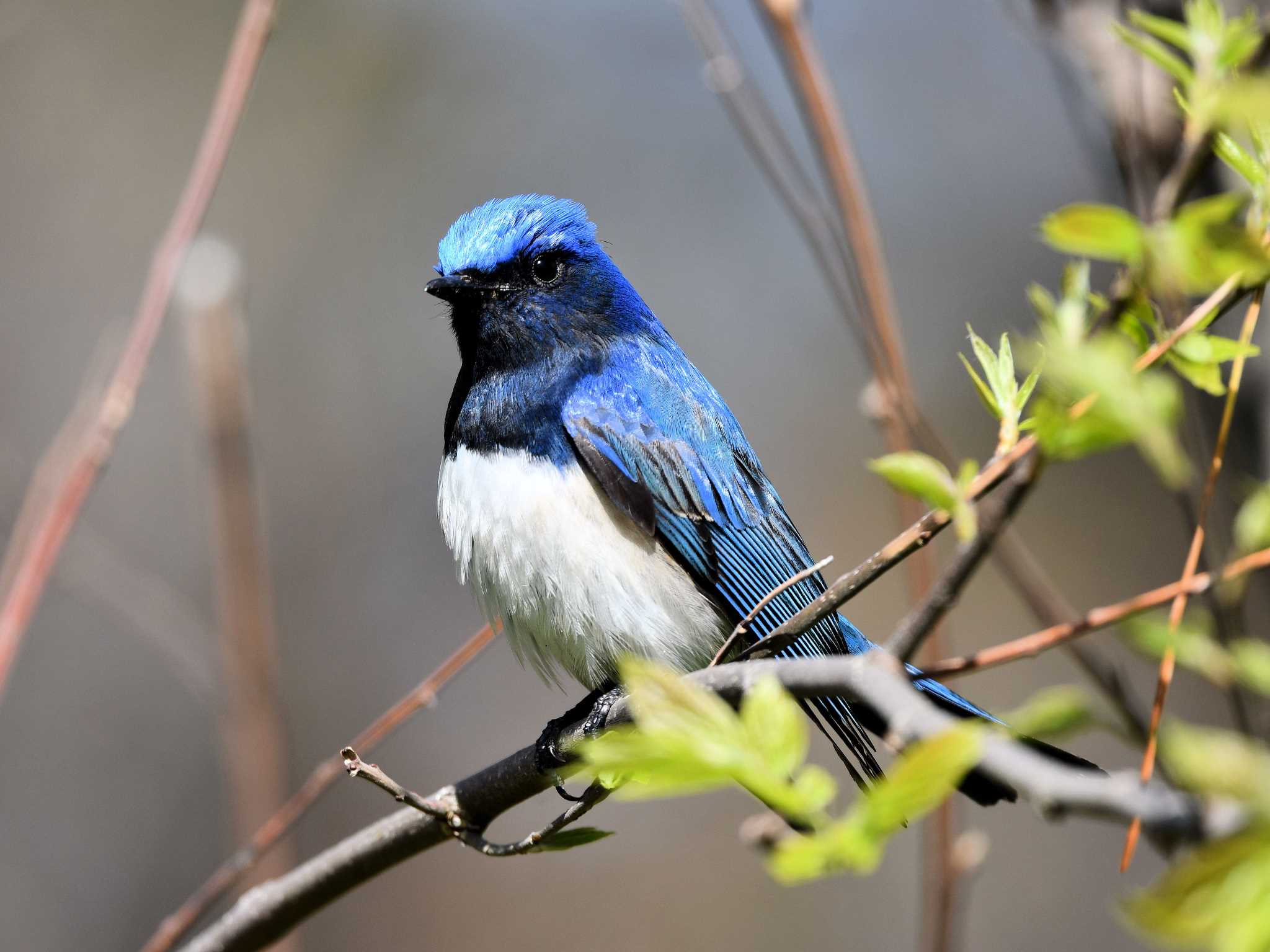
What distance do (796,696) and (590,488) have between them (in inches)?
73.9

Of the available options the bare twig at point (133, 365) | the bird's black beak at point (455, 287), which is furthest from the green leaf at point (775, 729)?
the bird's black beak at point (455, 287)

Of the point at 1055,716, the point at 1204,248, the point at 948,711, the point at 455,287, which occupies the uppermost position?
the point at 455,287

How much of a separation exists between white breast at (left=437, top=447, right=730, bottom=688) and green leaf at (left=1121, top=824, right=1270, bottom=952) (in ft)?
7.84

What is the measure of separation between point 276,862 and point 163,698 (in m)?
4.91

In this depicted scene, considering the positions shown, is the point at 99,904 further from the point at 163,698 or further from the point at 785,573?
the point at 785,573

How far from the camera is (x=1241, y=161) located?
1.43 metres

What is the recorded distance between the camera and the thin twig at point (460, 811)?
6.95 ft

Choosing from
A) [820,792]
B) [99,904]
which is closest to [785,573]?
[820,792]

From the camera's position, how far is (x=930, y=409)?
29.0 ft

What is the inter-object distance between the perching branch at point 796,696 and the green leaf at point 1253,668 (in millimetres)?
170

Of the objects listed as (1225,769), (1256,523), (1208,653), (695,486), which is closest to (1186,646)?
(1208,653)

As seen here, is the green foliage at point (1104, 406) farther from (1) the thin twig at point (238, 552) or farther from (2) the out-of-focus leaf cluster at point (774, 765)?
(1) the thin twig at point (238, 552)

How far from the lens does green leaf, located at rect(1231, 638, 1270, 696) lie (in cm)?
134

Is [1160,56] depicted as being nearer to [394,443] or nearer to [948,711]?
[948,711]
